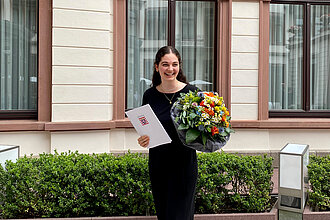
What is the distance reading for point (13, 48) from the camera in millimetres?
7660

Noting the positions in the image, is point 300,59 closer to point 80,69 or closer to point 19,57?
point 80,69

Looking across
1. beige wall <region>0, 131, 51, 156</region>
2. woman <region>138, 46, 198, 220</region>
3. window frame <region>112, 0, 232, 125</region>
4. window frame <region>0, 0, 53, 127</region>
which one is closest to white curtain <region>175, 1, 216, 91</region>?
window frame <region>112, 0, 232, 125</region>

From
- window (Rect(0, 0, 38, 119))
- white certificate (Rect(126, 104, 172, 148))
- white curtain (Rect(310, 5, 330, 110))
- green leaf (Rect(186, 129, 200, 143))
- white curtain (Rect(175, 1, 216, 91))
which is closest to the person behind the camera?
green leaf (Rect(186, 129, 200, 143))

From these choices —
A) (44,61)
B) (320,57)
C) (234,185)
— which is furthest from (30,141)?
(320,57)

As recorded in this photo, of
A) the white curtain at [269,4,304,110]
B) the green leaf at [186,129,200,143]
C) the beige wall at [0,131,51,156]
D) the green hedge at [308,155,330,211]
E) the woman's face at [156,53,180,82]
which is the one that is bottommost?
the green hedge at [308,155,330,211]

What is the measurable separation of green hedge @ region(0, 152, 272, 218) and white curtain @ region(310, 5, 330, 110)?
5116mm

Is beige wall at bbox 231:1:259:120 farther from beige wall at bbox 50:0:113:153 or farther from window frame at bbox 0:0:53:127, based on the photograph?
window frame at bbox 0:0:53:127

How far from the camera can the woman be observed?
336 centimetres

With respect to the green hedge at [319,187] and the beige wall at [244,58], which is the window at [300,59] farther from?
the green hedge at [319,187]

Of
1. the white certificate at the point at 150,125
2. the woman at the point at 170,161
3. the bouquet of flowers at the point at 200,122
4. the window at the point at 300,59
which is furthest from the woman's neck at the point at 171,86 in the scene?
the window at the point at 300,59

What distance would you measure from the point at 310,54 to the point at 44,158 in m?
7.23

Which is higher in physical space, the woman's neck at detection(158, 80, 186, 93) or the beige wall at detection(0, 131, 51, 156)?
the woman's neck at detection(158, 80, 186, 93)

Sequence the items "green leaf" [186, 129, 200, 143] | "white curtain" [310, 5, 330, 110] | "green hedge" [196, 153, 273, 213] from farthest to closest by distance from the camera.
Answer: "white curtain" [310, 5, 330, 110], "green hedge" [196, 153, 273, 213], "green leaf" [186, 129, 200, 143]

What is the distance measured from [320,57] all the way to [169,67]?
7046mm
